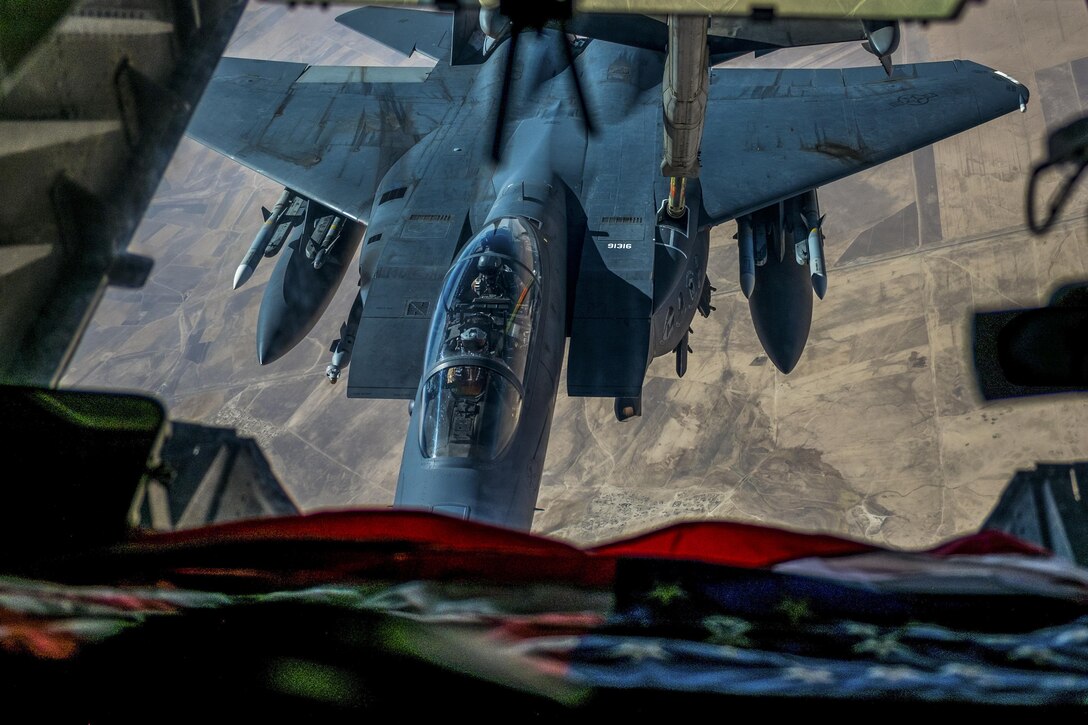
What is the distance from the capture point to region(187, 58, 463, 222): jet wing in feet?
38.0

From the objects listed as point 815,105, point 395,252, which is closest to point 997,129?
point 815,105

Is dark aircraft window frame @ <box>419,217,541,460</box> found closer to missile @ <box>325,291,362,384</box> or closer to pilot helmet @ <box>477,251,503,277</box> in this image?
pilot helmet @ <box>477,251,503,277</box>

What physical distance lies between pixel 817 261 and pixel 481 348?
19.6 ft

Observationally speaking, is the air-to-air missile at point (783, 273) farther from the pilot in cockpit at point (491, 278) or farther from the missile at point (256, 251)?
the missile at point (256, 251)

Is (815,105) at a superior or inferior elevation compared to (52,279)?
superior

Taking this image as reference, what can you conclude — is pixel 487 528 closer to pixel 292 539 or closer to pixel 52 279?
pixel 292 539

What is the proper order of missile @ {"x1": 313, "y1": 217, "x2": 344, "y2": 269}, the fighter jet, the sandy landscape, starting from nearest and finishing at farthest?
the fighter jet < missile @ {"x1": 313, "y1": 217, "x2": 344, "y2": 269} < the sandy landscape

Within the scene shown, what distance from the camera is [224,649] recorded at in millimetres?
2086

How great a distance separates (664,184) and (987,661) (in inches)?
338

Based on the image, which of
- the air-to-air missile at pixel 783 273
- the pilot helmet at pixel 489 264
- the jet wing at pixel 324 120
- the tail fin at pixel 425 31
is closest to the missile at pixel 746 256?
the air-to-air missile at pixel 783 273

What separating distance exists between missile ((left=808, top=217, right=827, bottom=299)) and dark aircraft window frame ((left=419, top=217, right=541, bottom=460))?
14.8ft

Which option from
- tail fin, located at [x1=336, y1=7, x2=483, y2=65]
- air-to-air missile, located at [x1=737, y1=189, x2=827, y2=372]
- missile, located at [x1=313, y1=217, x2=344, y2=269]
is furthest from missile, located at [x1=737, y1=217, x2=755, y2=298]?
missile, located at [x1=313, y1=217, x2=344, y2=269]

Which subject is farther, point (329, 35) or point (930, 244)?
point (329, 35)

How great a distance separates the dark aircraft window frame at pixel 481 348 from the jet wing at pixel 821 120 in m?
3.87
